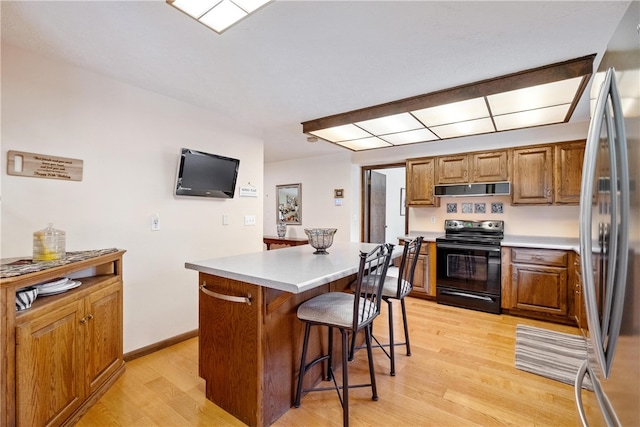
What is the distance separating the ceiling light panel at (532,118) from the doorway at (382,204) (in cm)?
163

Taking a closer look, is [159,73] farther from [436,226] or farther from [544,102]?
[436,226]

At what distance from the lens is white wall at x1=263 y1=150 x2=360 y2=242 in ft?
16.9

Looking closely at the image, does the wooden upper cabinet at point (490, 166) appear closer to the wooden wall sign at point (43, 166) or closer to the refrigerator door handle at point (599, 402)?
the refrigerator door handle at point (599, 402)

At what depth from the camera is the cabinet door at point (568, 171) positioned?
10.6 ft

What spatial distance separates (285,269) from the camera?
1696 millimetres

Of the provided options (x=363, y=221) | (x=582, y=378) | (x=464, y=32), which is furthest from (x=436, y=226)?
(x=582, y=378)

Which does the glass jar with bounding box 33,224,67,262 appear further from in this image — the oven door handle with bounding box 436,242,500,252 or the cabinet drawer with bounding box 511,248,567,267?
the cabinet drawer with bounding box 511,248,567,267

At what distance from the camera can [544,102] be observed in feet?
8.42

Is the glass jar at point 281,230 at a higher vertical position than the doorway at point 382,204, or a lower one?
lower

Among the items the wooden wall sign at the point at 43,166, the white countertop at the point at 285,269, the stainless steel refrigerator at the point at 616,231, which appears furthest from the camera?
the wooden wall sign at the point at 43,166

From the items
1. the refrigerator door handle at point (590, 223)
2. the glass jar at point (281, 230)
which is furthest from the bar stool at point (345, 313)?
the glass jar at point (281, 230)

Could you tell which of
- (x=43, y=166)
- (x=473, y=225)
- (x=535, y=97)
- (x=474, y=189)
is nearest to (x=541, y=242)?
(x=473, y=225)

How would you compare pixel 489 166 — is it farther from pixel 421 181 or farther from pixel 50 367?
pixel 50 367

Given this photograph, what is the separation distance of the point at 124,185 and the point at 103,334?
1.14m
